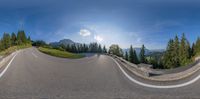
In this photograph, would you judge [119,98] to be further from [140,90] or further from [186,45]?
[186,45]

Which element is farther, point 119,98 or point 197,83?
point 197,83

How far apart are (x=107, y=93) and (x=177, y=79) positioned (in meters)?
3.96

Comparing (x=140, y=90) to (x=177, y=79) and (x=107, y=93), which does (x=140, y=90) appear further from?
(x=177, y=79)

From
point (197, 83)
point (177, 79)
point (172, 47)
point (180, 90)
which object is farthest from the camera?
point (172, 47)

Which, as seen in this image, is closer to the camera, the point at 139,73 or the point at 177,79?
the point at 177,79

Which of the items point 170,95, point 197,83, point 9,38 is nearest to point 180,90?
point 170,95

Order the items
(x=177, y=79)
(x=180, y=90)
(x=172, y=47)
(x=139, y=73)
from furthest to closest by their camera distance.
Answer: (x=172, y=47)
(x=139, y=73)
(x=177, y=79)
(x=180, y=90)

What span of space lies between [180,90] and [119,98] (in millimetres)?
2341

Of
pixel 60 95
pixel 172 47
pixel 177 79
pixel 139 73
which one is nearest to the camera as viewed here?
pixel 60 95

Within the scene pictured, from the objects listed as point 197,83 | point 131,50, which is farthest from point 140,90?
→ point 131,50

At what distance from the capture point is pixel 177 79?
11383mm

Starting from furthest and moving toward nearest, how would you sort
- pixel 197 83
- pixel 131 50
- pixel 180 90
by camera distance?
1. pixel 131 50
2. pixel 197 83
3. pixel 180 90

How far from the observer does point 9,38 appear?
149500mm

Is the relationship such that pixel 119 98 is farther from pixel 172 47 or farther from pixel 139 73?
pixel 172 47
